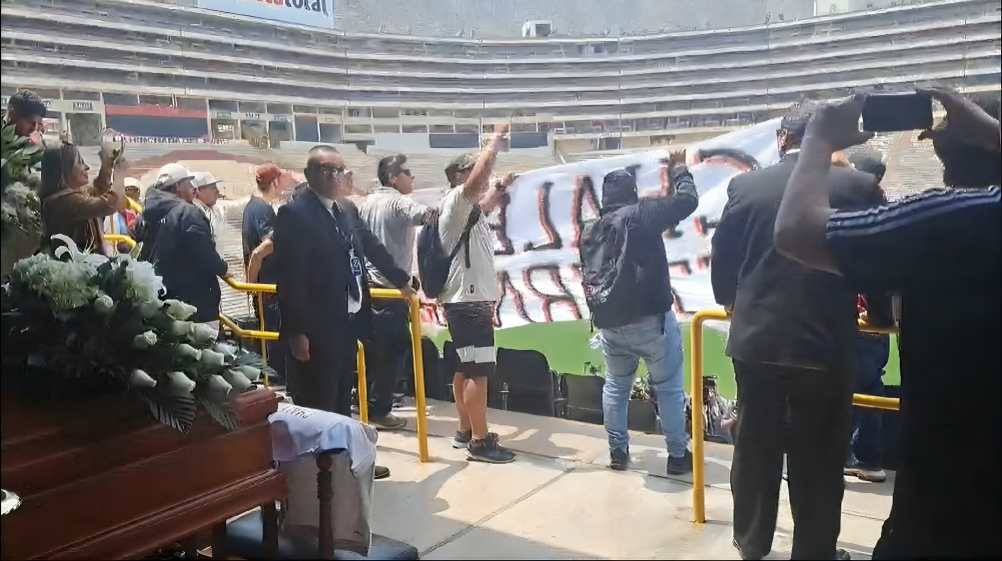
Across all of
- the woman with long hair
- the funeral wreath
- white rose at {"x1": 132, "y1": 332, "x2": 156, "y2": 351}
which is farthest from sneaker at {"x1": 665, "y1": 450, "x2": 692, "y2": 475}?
the woman with long hair

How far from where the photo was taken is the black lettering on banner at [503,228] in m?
2.72

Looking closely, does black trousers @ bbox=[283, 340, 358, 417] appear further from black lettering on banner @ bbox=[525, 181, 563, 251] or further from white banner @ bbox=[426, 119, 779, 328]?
black lettering on banner @ bbox=[525, 181, 563, 251]

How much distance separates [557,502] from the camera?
250cm

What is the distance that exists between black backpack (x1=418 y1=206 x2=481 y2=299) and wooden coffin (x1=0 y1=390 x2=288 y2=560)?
790 mm

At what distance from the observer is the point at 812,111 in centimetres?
199

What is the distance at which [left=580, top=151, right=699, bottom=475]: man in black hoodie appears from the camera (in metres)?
2.53

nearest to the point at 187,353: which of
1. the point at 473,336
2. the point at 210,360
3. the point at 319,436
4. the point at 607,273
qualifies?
the point at 210,360

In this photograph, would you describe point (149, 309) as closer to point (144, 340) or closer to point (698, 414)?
point (144, 340)

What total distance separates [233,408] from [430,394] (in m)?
1.00

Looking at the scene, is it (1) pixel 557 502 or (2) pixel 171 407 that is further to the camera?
(1) pixel 557 502

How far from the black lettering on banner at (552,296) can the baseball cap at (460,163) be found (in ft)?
1.58

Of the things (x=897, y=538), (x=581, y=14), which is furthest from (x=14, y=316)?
(x=897, y=538)

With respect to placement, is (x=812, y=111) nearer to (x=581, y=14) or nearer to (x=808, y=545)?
(x=581, y=14)

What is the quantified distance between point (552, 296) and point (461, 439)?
66 centimetres
